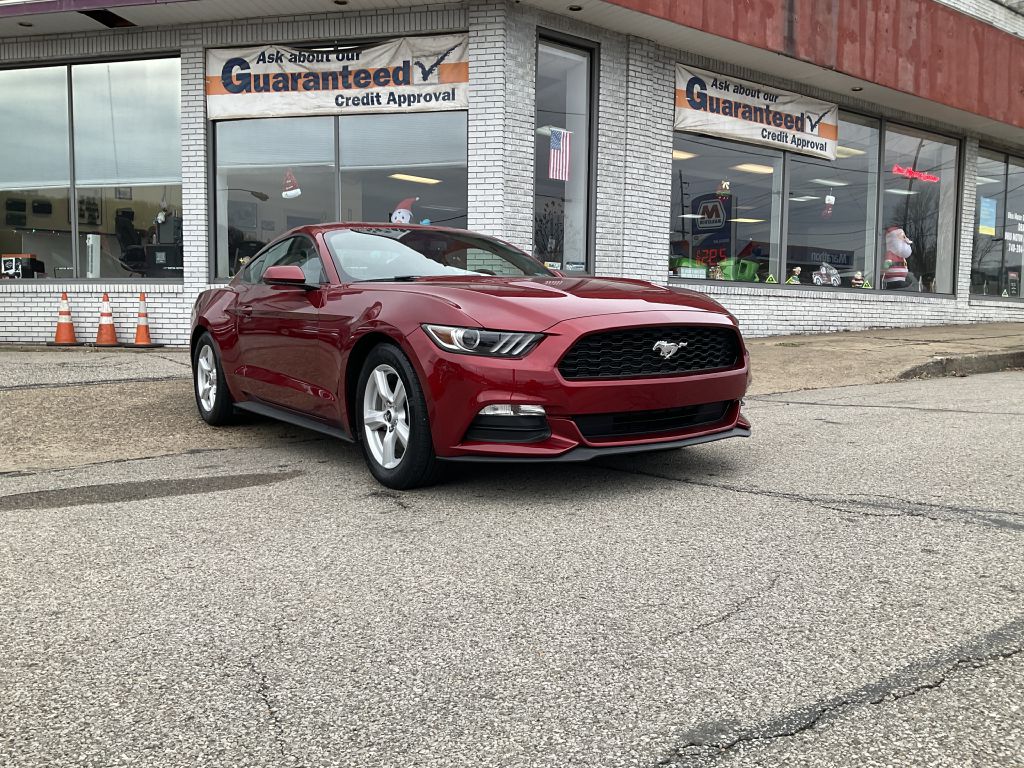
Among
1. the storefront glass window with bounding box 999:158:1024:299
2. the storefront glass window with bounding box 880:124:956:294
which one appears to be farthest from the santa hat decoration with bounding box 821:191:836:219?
the storefront glass window with bounding box 999:158:1024:299

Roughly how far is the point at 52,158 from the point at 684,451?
11627 millimetres

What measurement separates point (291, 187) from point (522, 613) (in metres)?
10.5

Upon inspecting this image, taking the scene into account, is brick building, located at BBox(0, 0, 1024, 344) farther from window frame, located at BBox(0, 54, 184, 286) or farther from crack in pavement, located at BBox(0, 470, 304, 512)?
crack in pavement, located at BBox(0, 470, 304, 512)

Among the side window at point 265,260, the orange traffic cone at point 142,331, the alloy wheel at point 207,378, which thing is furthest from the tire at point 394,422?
the orange traffic cone at point 142,331

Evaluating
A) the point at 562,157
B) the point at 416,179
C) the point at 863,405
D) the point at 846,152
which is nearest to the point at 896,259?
the point at 846,152

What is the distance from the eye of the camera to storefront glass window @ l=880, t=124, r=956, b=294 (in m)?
16.2

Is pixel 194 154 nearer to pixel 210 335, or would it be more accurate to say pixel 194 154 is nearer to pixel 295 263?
pixel 210 335

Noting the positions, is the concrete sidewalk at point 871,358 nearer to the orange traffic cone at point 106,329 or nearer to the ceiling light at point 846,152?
the ceiling light at point 846,152

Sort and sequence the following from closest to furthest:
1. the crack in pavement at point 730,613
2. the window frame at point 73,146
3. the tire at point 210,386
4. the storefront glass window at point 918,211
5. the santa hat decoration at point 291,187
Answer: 1. the crack in pavement at point 730,613
2. the tire at point 210,386
3. the santa hat decoration at point 291,187
4. the window frame at point 73,146
5. the storefront glass window at point 918,211

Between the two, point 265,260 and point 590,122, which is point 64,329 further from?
point 590,122

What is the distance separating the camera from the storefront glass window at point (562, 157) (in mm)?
11836

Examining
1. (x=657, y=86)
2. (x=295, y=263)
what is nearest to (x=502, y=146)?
(x=657, y=86)

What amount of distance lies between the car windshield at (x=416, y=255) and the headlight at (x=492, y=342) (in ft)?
3.50

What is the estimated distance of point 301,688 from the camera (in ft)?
7.72
